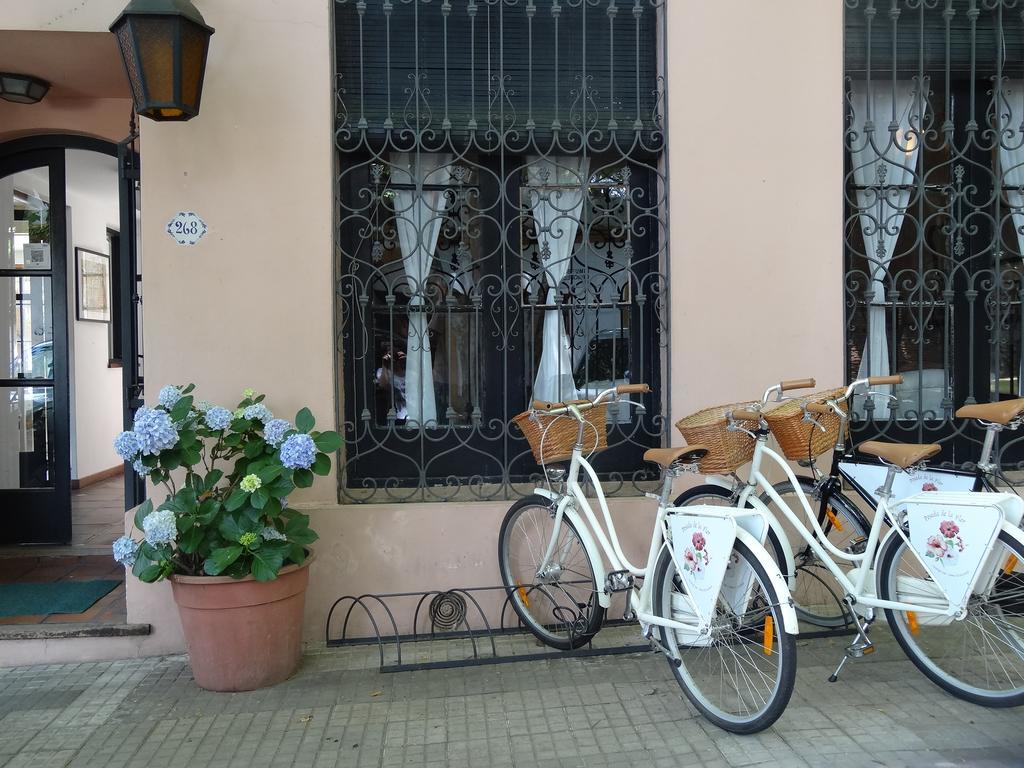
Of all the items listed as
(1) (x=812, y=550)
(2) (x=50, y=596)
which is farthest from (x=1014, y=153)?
(2) (x=50, y=596)

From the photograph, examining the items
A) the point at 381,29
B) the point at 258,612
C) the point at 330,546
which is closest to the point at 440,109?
the point at 381,29

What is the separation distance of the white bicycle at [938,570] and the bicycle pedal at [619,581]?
1.91 ft

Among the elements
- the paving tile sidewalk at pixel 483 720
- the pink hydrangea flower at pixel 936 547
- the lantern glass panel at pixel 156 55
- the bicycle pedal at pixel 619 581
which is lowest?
the paving tile sidewalk at pixel 483 720

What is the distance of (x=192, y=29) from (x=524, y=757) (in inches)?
135

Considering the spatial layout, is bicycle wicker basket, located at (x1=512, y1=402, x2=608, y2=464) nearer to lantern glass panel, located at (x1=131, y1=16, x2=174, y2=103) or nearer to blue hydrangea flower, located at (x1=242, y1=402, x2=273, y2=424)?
blue hydrangea flower, located at (x1=242, y1=402, x2=273, y2=424)

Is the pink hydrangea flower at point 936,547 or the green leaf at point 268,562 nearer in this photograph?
the pink hydrangea flower at point 936,547

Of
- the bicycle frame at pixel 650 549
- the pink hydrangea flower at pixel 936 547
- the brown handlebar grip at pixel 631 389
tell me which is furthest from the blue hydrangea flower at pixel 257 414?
the pink hydrangea flower at pixel 936 547

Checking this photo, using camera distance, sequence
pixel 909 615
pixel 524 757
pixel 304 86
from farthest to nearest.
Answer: pixel 304 86
pixel 909 615
pixel 524 757

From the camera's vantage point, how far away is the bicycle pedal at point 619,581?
3641mm

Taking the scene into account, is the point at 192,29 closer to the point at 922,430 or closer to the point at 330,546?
the point at 330,546

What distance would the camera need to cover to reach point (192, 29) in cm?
382

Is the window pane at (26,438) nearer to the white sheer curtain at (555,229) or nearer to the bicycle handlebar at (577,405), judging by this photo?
the white sheer curtain at (555,229)

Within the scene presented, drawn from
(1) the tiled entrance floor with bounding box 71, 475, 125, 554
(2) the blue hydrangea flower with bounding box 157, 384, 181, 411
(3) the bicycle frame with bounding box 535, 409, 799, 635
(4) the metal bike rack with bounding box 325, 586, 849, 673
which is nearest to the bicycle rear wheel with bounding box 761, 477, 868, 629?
(3) the bicycle frame with bounding box 535, 409, 799, 635

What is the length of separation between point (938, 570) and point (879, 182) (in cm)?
246
